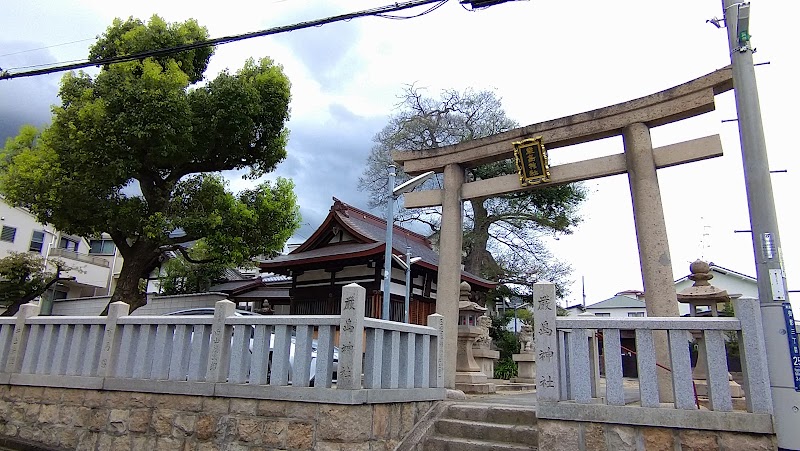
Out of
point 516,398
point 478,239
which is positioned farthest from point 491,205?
point 516,398

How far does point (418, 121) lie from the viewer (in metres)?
25.9

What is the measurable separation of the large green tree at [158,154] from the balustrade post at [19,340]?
5954mm

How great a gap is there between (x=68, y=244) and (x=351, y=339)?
36.2 metres

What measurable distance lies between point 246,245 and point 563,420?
12069 millimetres

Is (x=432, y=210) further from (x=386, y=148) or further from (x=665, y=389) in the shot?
(x=665, y=389)

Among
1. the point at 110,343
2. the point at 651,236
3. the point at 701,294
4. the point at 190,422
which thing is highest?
the point at 651,236

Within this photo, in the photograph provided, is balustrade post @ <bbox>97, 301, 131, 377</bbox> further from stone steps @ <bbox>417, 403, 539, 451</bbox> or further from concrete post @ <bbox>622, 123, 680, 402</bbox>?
concrete post @ <bbox>622, 123, 680, 402</bbox>

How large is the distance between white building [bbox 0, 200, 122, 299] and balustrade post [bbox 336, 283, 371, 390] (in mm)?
27705

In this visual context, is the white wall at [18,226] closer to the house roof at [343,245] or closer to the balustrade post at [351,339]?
the house roof at [343,245]

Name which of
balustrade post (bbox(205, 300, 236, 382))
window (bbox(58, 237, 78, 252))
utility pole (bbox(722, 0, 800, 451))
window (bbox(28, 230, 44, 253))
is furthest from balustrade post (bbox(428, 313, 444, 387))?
window (bbox(58, 237, 78, 252))

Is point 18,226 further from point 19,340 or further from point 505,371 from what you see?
point 505,371

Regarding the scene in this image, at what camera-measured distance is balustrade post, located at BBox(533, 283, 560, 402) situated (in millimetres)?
5316

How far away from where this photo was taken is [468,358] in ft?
36.4

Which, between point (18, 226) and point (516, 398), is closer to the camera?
point (516, 398)
